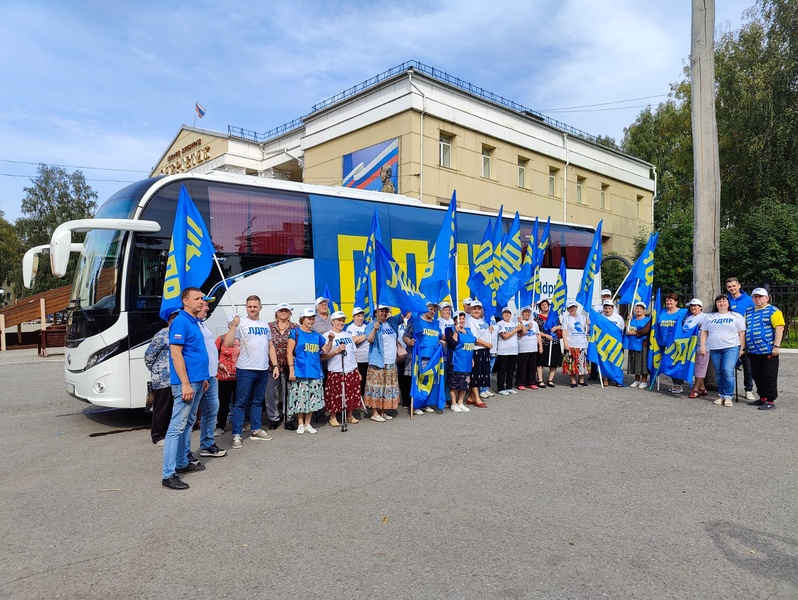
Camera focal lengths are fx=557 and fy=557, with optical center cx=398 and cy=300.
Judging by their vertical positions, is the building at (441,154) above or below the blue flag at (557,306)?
above

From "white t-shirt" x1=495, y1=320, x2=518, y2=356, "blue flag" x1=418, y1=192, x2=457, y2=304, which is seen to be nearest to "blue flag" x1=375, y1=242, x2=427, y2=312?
"blue flag" x1=418, y1=192, x2=457, y2=304

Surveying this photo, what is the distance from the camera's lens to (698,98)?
10.7 meters

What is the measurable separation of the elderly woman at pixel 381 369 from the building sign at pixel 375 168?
14.3 meters

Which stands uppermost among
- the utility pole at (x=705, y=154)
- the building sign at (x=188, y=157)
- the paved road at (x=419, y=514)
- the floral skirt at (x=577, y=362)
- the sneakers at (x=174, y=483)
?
the building sign at (x=188, y=157)

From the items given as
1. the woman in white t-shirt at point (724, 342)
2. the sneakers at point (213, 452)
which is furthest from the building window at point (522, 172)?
the sneakers at point (213, 452)

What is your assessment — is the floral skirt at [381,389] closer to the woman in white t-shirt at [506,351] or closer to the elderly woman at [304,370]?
the elderly woman at [304,370]

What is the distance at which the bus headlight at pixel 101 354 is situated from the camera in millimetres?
7188

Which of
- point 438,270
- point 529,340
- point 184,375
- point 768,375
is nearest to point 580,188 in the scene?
point 529,340

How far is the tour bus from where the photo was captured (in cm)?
725

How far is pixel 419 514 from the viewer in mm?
4383

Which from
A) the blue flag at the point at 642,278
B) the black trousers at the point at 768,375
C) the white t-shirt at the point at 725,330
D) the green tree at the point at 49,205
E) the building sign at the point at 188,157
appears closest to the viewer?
the black trousers at the point at 768,375

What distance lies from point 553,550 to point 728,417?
560cm

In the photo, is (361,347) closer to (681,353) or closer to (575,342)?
(575,342)

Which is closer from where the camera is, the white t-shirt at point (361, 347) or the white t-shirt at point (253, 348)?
the white t-shirt at point (253, 348)
